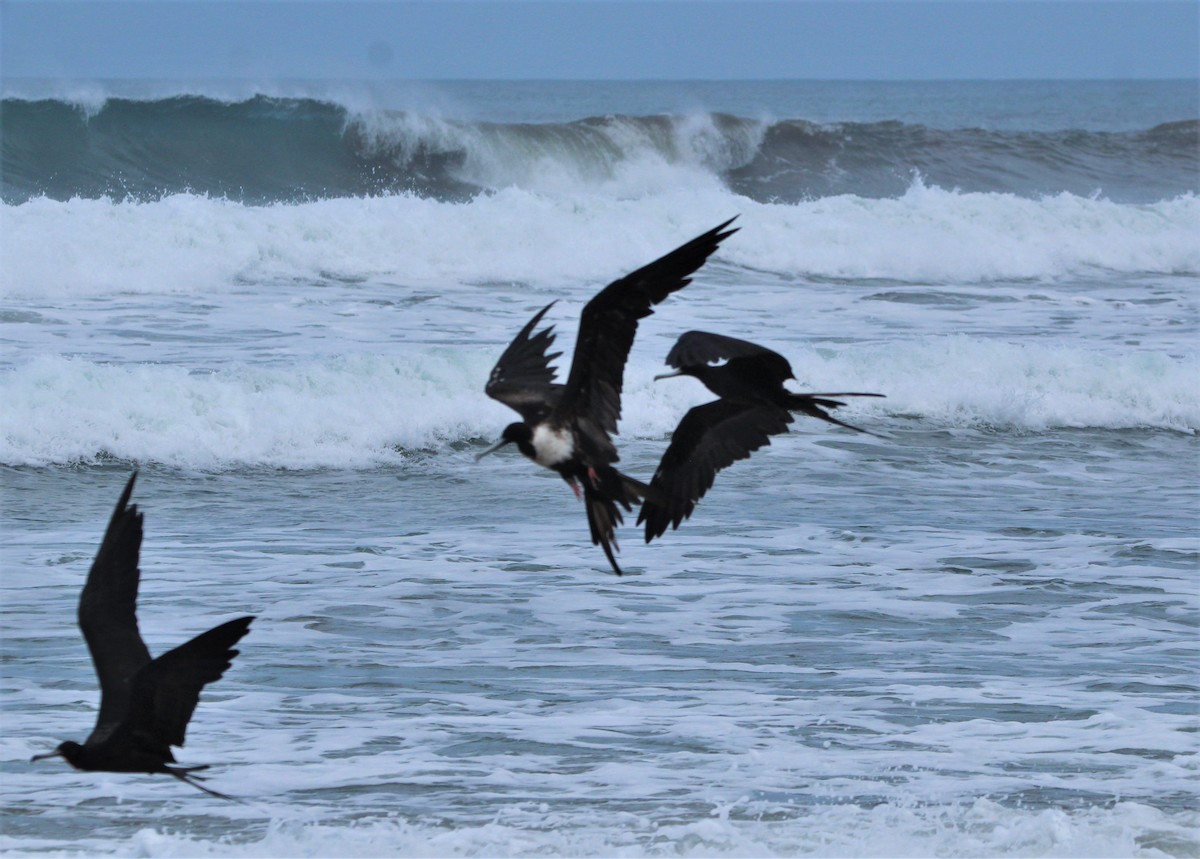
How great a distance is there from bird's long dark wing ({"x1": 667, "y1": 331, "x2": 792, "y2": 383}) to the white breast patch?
41 cm

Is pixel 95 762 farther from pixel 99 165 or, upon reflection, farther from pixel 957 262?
pixel 99 165

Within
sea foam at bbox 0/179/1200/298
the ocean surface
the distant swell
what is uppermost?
the distant swell

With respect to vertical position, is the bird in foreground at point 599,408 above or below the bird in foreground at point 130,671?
above

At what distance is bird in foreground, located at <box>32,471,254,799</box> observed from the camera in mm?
4555

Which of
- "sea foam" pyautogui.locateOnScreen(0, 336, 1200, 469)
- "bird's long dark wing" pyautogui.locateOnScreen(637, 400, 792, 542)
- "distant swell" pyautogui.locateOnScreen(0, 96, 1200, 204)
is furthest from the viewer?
"distant swell" pyautogui.locateOnScreen(0, 96, 1200, 204)

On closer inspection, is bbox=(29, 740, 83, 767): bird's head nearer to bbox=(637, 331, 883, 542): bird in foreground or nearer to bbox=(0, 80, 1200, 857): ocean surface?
bbox=(0, 80, 1200, 857): ocean surface

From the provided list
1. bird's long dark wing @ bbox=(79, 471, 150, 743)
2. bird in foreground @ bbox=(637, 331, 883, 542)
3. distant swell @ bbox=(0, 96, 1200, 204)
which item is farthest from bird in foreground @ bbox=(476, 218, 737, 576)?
distant swell @ bbox=(0, 96, 1200, 204)

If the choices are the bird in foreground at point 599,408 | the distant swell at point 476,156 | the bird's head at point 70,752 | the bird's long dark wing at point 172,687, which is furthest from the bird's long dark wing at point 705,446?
the distant swell at point 476,156

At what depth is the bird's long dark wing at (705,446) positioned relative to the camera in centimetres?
513

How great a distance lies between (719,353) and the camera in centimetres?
489

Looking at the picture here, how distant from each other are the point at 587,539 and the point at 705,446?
5.00 meters

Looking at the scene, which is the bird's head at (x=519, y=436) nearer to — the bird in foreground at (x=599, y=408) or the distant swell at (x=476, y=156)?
the bird in foreground at (x=599, y=408)

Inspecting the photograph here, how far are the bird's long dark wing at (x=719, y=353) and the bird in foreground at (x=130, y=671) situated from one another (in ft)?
4.78

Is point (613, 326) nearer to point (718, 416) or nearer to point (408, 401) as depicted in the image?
point (718, 416)
